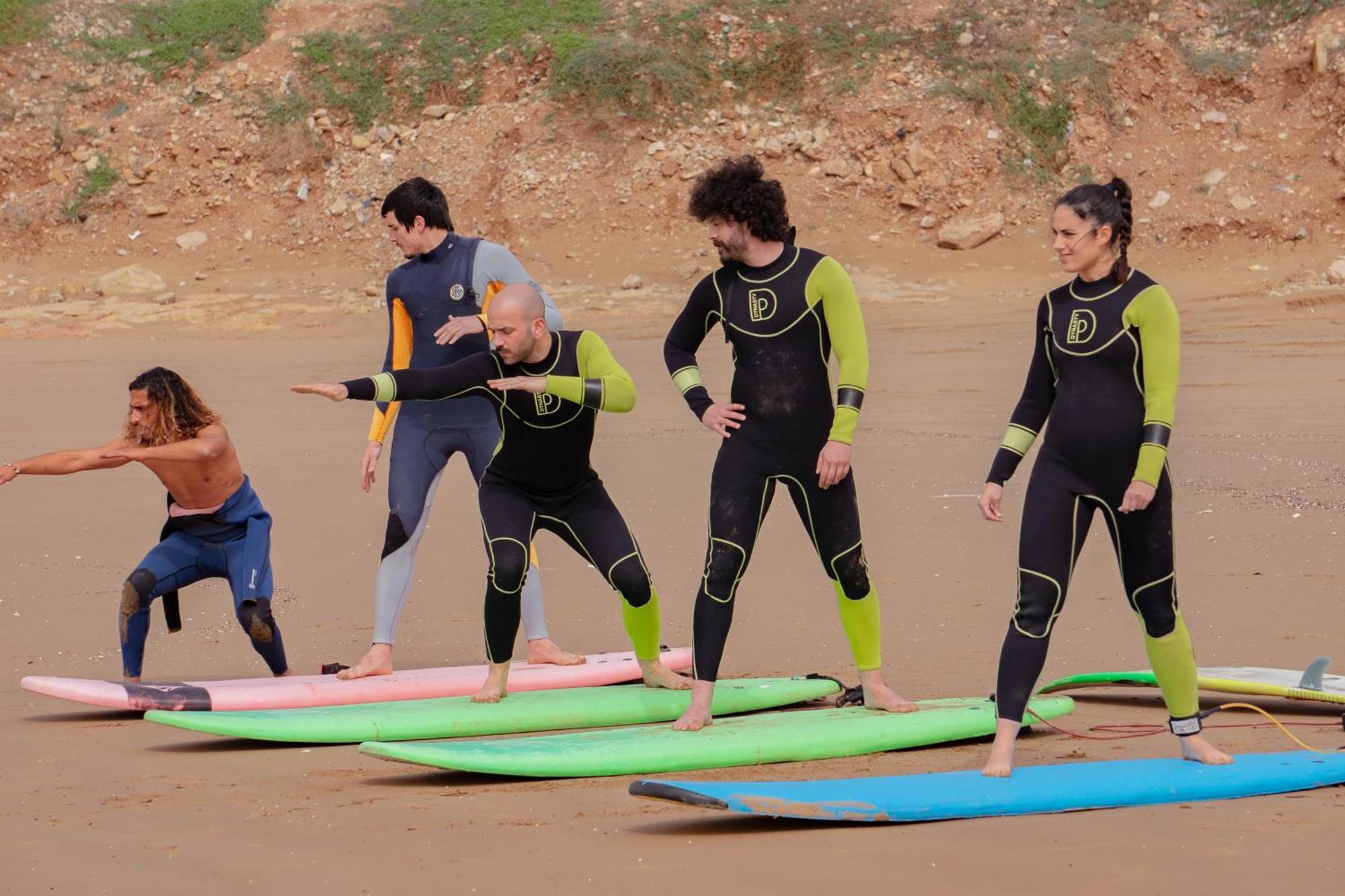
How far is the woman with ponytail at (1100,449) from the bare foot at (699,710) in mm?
1118

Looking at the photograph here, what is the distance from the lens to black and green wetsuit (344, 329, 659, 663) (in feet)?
19.4

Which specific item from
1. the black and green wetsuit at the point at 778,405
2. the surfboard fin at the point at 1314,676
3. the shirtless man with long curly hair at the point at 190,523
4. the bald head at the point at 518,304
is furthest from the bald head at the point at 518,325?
the surfboard fin at the point at 1314,676

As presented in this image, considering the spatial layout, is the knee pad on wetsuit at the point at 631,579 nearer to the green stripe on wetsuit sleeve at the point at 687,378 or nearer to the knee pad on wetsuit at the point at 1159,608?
the green stripe on wetsuit sleeve at the point at 687,378

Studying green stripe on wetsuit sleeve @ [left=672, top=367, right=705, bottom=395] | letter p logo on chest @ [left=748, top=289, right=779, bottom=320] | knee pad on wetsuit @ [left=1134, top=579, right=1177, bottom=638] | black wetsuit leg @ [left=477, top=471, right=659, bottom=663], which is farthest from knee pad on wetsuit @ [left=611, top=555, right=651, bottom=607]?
knee pad on wetsuit @ [left=1134, top=579, right=1177, bottom=638]

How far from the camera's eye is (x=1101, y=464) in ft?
16.2

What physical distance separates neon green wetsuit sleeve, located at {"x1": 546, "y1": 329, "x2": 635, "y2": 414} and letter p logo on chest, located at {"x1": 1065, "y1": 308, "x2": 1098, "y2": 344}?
1.46 metres

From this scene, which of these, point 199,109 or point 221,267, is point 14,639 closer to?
point 221,267

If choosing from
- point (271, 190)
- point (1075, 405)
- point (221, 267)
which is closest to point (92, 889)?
point (1075, 405)

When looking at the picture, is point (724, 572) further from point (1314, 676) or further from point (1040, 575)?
point (1314, 676)

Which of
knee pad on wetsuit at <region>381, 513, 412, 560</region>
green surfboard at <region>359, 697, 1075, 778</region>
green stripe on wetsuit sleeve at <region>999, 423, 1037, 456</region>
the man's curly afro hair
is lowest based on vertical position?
green surfboard at <region>359, 697, 1075, 778</region>

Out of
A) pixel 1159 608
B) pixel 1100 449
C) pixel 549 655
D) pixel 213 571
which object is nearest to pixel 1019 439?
pixel 1100 449

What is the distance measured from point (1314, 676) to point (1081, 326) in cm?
188

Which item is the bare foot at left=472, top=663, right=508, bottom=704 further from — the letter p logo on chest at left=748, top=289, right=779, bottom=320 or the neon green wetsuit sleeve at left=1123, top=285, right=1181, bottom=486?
the neon green wetsuit sleeve at left=1123, top=285, right=1181, bottom=486

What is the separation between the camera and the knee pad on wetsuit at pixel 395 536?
6.80 meters
